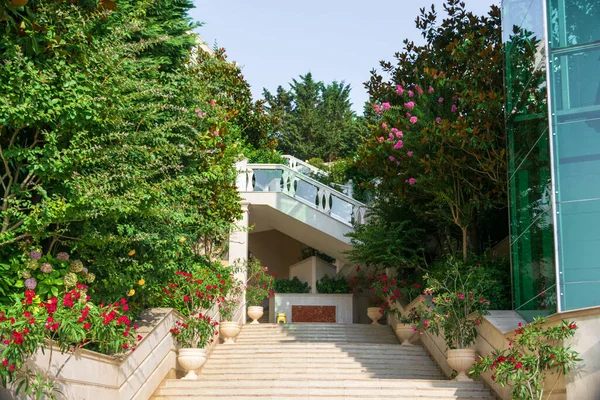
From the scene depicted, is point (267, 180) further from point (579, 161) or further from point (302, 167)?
point (579, 161)

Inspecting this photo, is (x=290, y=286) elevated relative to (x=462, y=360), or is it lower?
elevated

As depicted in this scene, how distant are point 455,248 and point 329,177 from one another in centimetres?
625

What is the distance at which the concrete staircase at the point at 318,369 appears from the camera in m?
10.7

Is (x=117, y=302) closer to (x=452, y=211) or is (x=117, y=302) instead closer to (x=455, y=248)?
(x=452, y=211)

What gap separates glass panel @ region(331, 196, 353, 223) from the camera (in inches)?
724

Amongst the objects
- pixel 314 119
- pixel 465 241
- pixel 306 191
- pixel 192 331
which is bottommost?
pixel 192 331

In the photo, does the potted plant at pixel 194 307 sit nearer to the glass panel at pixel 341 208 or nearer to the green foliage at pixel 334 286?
the glass panel at pixel 341 208

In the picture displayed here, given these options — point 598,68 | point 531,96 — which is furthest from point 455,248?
point 598,68

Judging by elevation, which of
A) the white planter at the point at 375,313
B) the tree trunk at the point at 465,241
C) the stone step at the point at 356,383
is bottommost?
the stone step at the point at 356,383

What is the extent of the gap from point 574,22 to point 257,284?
382 inches

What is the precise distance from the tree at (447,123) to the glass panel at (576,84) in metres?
2.73

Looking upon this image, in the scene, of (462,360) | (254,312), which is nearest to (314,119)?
(254,312)

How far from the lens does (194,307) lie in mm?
12977

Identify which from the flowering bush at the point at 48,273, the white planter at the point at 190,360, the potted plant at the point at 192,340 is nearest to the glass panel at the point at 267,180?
the potted plant at the point at 192,340
